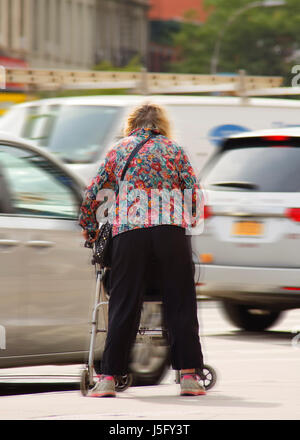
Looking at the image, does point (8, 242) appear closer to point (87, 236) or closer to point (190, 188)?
point (87, 236)

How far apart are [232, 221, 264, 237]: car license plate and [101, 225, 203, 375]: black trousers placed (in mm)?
3736

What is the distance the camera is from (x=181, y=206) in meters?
7.25

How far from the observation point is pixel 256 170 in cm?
1155

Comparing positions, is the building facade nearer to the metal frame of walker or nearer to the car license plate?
the car license plate

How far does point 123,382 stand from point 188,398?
0.42 metres

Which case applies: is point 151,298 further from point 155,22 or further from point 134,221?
point 155,22

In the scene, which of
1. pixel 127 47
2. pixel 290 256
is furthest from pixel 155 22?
pixel 290 256

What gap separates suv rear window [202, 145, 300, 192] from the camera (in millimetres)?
11289

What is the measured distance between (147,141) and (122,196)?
32 centimetres

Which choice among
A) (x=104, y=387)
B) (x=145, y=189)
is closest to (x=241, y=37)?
(x=145, y=189)

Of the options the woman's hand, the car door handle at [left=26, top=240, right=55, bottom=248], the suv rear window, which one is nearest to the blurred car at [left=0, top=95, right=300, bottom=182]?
the suv rear window

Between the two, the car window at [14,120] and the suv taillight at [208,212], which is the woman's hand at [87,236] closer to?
the suv taillight at [208,212]

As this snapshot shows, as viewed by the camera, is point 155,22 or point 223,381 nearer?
point 223,381

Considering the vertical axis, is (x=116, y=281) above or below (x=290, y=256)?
below
